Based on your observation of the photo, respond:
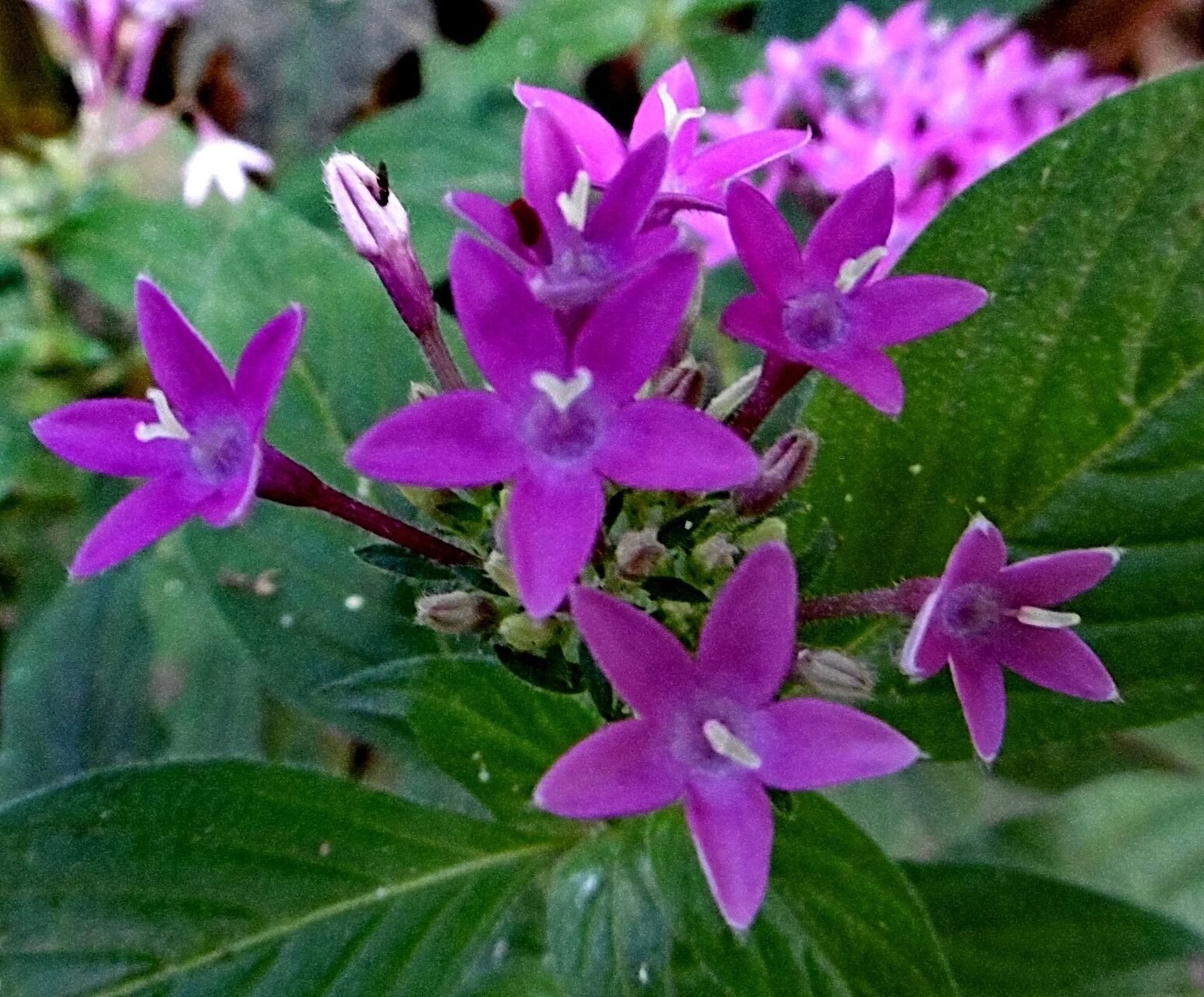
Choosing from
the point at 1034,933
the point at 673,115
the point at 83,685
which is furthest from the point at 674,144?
the point at 83,685

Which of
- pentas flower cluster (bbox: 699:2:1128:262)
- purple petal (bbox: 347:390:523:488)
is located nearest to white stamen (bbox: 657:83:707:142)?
purple petal (bbox: 347:390:523:488)

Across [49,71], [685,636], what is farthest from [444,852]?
[49,71]

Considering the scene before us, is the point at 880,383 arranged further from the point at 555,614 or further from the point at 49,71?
the point at 49,71

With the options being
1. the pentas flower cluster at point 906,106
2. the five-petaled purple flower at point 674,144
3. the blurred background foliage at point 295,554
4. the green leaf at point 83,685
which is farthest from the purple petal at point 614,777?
the green leaf at point 83,685

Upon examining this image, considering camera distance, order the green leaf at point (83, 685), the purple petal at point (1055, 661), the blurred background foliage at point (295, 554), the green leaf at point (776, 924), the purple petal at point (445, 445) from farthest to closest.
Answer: the green leaf at point (83, 685) < the blurred background foliage at point (295, 554) < the green leaf at point (776, 924) < the purple petal at point (1055, 661) < the purple petal at point (445, 445)

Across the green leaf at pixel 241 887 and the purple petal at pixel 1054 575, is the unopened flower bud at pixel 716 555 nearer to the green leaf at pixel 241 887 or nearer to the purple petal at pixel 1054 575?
the purple petal at pixel 1054 575

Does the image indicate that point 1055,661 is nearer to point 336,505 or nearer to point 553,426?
point 553,426
